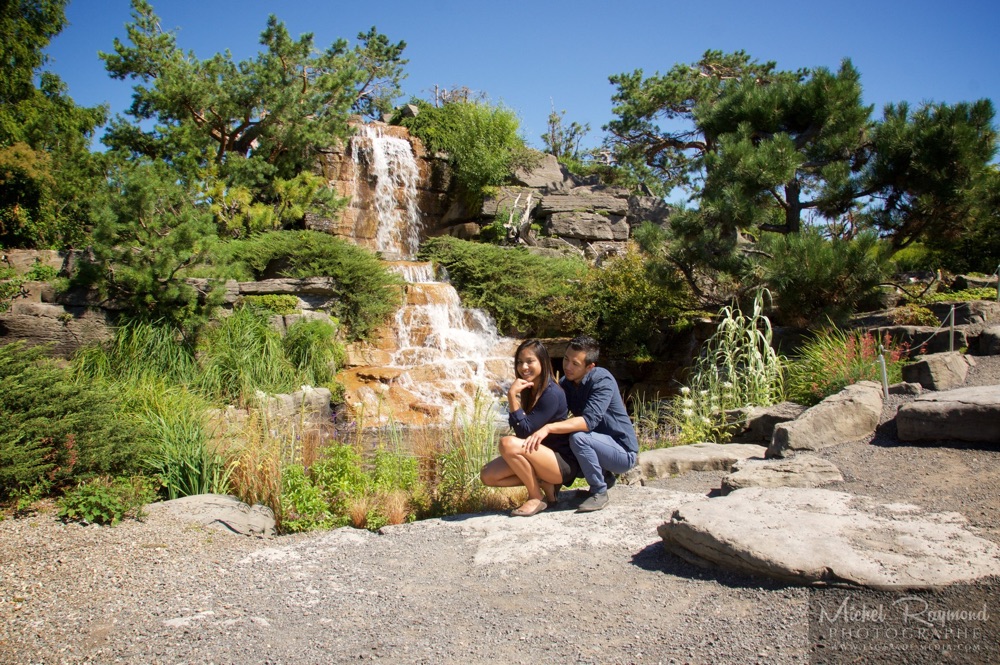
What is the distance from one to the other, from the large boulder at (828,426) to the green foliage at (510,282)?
24.5 feet

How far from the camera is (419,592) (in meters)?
3.17

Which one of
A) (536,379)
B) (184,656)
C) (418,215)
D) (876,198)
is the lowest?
(184,656)

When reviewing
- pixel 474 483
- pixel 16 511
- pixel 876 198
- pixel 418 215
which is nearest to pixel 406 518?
pixel 474 483

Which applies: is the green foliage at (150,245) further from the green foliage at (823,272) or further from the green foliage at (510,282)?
the green foliage at (823,272)

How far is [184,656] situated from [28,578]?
3.98ft

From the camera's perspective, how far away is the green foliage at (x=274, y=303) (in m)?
10.4

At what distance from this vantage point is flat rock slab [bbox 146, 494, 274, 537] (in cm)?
418

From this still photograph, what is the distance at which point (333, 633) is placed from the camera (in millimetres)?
2766

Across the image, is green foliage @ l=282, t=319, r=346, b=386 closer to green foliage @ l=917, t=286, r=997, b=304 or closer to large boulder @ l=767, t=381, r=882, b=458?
large boulder @ l=767, t=381, r=882, b=458

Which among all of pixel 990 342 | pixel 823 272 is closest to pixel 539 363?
pixel 990 342

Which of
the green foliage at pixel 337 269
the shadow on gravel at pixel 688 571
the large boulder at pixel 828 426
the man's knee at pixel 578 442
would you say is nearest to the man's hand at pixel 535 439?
the man's knee at pixel 578 442

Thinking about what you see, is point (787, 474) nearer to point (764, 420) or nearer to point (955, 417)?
point (955, 417)

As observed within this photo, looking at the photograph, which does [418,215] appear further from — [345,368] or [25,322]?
[25,322]

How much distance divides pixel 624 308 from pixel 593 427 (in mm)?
7911
